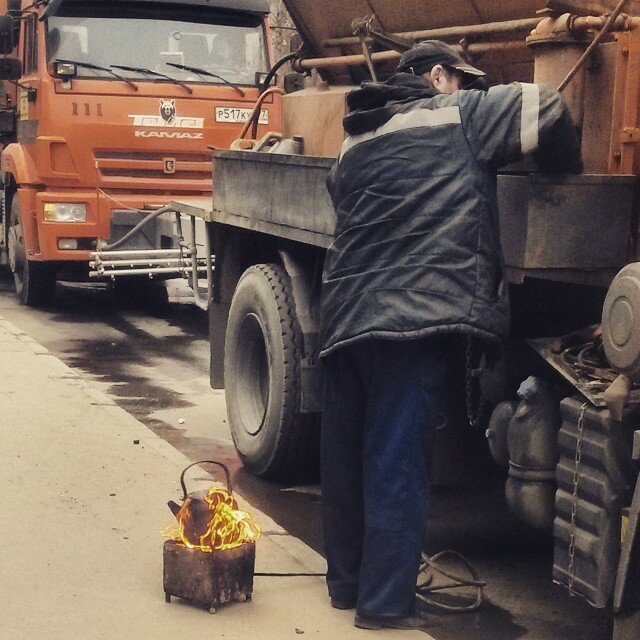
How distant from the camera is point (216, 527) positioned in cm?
441

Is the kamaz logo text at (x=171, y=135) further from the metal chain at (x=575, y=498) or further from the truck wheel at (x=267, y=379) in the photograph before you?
the metal chain at (x=575, y=498)

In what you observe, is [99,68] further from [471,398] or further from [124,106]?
[471,398]

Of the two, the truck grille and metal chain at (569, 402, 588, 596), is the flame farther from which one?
the truck grille

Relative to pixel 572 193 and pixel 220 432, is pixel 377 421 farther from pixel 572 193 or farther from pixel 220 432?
pixel 220 432

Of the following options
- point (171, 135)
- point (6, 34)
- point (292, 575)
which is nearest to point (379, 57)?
point (292, 575)

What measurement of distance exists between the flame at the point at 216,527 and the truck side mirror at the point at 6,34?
849cm

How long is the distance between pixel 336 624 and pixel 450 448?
1031 mm

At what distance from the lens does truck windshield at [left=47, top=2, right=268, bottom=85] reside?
11289 millimetres

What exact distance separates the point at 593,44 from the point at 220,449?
12.4 feet

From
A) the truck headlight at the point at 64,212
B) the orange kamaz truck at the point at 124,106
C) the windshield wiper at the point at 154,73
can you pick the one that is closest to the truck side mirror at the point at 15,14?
the orange kamaz truck at the point at 124,106

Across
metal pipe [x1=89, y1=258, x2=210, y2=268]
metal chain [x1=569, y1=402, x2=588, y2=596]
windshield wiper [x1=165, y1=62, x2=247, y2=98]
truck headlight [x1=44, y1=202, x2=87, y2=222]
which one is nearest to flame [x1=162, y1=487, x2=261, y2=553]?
metal chain [x1=569, y1=402, x2=588, y2=596]

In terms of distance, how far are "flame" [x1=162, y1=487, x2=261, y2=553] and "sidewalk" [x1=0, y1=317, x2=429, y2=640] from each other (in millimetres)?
223

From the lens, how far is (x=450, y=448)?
16.8ft

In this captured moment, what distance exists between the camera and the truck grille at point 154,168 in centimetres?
1149
